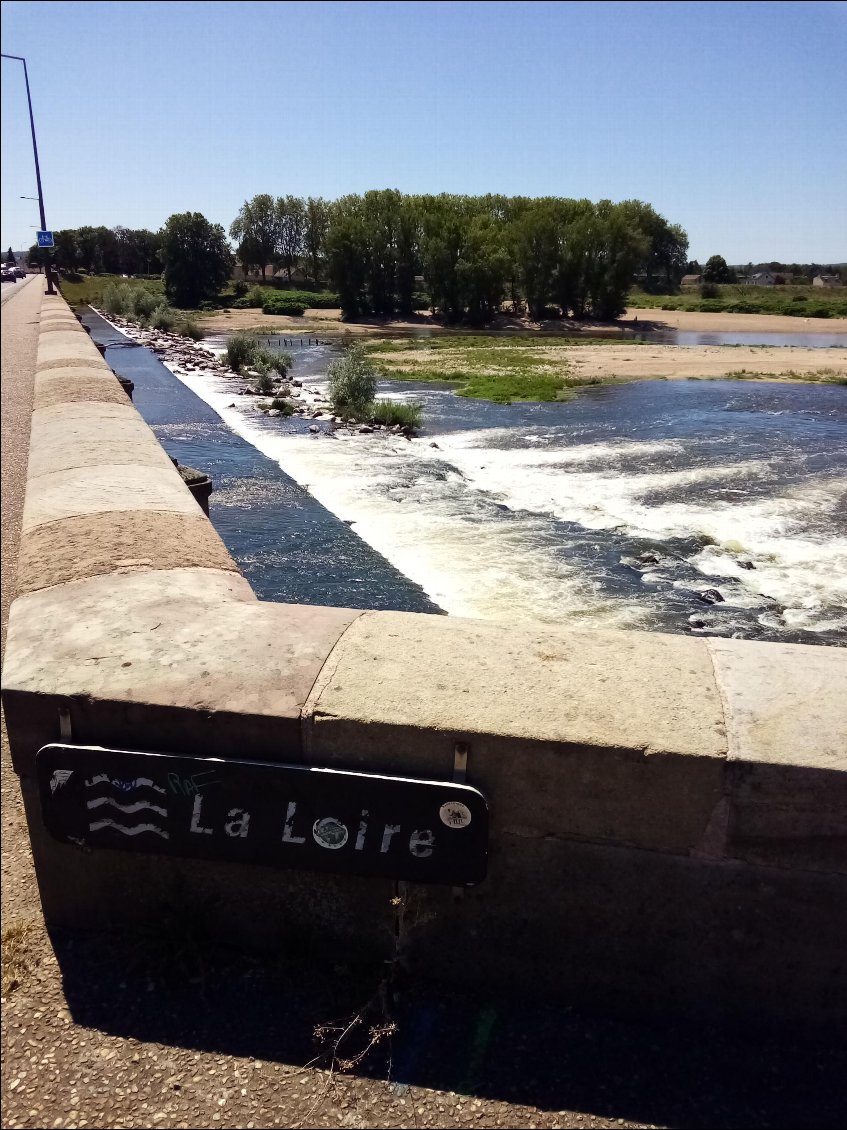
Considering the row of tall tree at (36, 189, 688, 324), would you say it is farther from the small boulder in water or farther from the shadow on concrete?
the shadow on concrete

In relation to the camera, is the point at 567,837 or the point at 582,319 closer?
the point at 567,837

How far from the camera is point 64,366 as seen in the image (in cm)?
1184

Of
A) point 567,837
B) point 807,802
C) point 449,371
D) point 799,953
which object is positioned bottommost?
point 449,371

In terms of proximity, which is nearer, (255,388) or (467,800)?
(467,800)

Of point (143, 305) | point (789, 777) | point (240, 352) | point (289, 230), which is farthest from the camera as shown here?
point (289, 230)

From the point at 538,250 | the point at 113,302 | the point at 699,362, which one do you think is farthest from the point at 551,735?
the point at 538,250

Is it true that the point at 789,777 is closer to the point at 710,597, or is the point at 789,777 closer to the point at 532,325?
the point at 710,597

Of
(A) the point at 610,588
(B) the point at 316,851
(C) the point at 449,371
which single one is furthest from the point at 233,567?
(C) the point at 449,371

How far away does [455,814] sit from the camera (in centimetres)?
235

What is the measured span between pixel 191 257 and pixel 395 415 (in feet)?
205

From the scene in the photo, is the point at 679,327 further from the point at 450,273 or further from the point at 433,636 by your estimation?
the point at 433,636

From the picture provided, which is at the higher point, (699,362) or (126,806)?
(126,806)

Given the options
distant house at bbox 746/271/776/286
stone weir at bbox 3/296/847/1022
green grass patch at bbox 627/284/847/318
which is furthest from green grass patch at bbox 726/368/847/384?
distant house at bbox 746/271/776/286

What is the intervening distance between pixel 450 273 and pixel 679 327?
19744 millimetres
